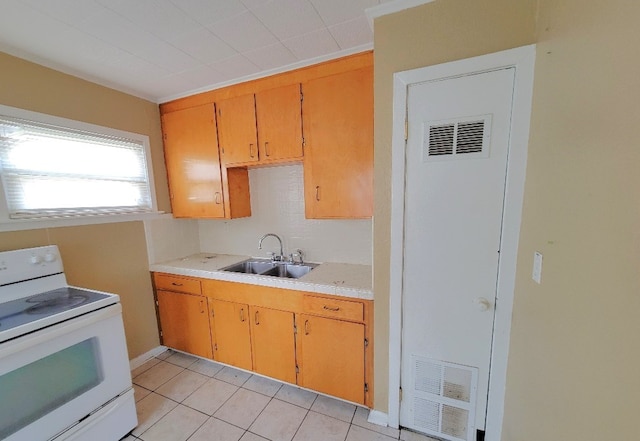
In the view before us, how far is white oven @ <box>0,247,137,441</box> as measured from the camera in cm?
113

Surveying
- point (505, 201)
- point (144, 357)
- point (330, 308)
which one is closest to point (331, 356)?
point (330, 308)

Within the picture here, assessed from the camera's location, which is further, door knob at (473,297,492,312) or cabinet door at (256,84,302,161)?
cabinet door at (256,84,302,161)

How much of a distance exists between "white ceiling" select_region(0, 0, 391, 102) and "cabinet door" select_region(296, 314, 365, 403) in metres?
1.80

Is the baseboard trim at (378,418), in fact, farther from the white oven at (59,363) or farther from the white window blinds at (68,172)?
the white window blinds at (68,172)

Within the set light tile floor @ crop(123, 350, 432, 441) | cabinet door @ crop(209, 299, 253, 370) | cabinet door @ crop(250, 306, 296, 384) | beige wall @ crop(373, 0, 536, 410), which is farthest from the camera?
cabinet door @ crop(209, 299, 253, 370)

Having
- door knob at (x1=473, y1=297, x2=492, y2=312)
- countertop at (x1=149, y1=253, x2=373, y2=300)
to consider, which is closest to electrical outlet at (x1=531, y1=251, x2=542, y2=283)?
door knob at (x1=473, y1=297, x2=492, y2=312)

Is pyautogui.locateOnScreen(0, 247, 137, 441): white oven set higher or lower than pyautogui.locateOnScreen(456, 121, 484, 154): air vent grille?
lower

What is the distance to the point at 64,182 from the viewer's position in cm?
182

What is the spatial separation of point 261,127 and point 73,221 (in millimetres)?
1561

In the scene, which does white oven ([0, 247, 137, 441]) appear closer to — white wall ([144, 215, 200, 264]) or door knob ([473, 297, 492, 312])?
white wall ([144, 215, 200, 264])

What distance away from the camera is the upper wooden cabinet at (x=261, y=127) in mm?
1841

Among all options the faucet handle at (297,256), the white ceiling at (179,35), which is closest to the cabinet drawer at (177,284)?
the faucet handle at (297,256)

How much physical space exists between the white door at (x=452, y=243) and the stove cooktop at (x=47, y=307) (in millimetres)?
1807

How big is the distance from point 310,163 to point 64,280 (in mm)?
1908
